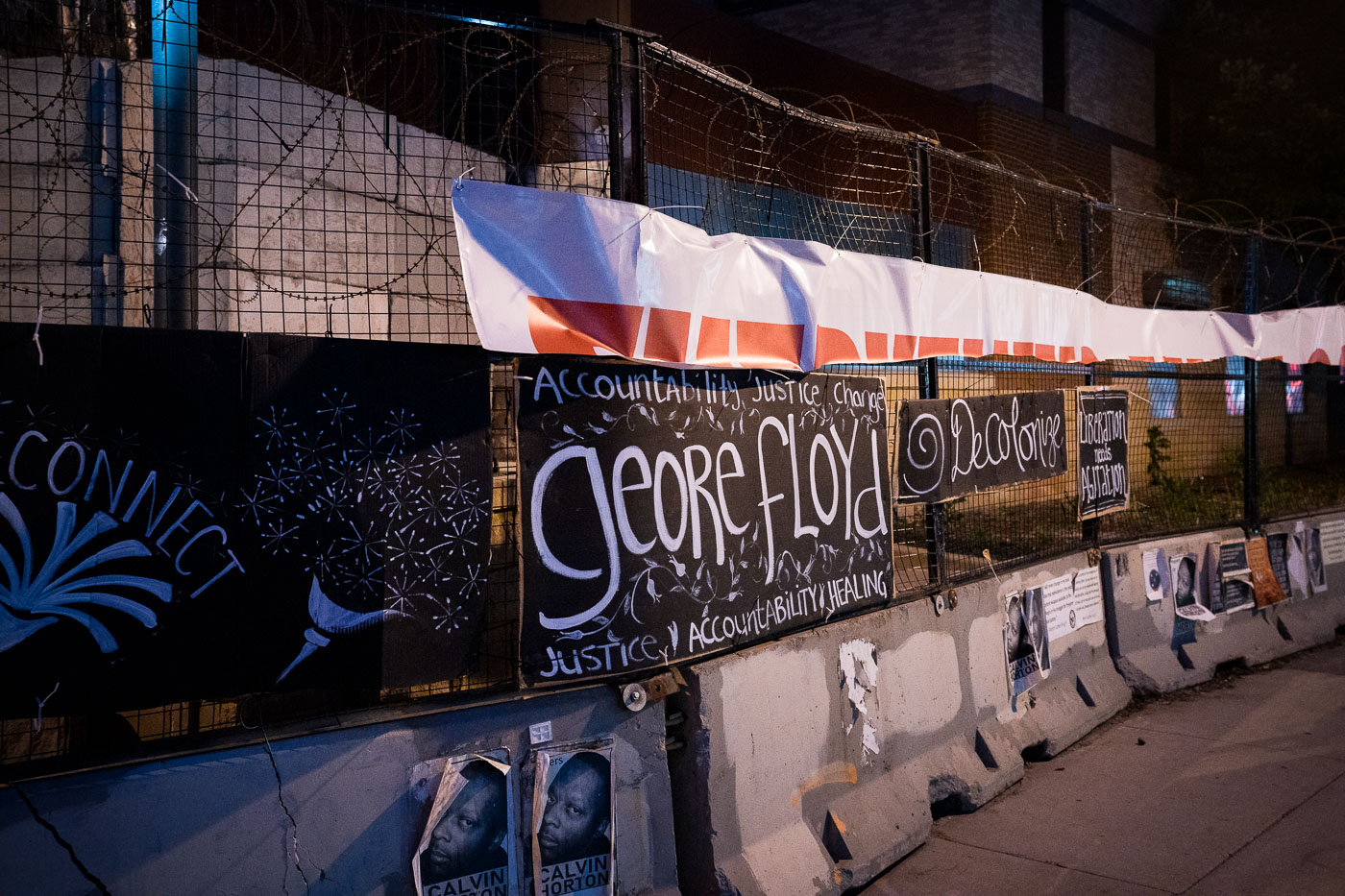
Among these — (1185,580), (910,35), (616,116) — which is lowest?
(1185,580)

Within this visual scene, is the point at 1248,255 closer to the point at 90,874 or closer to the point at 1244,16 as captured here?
the point at 90,874

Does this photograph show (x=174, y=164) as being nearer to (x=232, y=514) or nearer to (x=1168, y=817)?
(x=232, y=514)

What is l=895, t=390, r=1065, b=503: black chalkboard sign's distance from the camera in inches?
216

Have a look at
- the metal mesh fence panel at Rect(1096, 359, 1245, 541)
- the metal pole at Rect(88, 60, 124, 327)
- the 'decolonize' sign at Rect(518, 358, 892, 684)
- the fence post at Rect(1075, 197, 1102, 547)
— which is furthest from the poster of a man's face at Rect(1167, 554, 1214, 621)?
the metal pole at Rect(88, 60, 124, 327)

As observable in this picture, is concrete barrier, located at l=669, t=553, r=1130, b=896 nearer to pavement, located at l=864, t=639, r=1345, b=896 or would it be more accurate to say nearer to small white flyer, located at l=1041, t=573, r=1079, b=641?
pavement, located at l=864, t=639, r=1345, b=896

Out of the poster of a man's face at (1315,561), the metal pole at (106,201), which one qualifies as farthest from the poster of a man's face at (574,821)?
the poster of a man's face at (1315,561)

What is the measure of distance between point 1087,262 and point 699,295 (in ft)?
14.1

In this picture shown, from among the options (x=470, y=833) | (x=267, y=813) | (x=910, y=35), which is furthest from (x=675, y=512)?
(x=910, y=35)

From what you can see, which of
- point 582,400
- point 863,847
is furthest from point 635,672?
point 863,847

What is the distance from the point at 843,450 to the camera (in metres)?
4.99

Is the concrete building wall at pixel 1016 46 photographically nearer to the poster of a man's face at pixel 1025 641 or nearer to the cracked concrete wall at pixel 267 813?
the poster of a man's face at pixel 1025 641

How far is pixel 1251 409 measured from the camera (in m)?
8.86

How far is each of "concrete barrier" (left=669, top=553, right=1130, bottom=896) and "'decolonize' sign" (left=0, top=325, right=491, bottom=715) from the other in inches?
48.6

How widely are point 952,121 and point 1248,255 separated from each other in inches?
255
